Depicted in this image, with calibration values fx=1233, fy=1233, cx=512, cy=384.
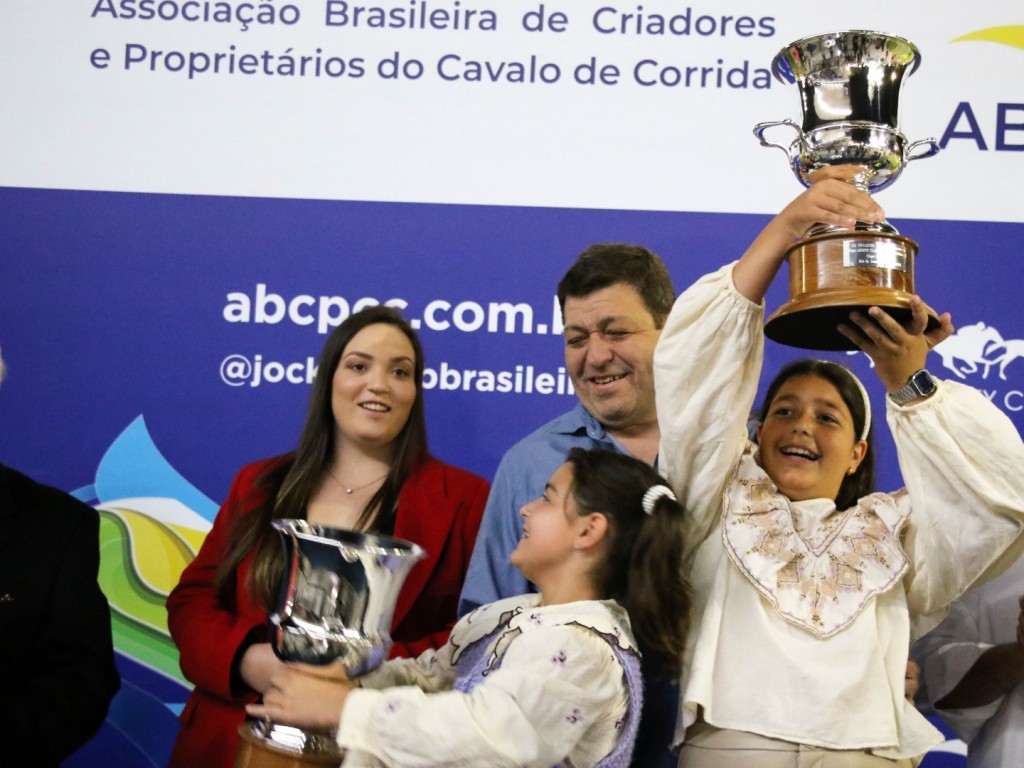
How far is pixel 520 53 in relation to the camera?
3.74m

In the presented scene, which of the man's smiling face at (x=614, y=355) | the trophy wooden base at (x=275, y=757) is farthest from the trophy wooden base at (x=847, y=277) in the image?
the trophy wooden base at (x=275, y=757)

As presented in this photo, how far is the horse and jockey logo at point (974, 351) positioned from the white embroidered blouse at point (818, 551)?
4.16 ft

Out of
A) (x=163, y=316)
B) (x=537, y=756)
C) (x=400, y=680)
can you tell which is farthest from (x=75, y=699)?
(x=163, y=316)

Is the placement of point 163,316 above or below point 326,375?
above

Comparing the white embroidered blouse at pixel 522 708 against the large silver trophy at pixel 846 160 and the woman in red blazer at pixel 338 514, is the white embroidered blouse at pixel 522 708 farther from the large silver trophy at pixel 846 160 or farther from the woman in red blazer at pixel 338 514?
the large silver trophy at pixel 846 160

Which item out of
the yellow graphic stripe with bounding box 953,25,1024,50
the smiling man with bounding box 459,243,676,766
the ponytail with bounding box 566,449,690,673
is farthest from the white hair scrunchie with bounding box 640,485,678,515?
the yellow graphic stripe with bounding box 953,25,1024,50

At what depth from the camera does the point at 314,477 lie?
9.86 feet

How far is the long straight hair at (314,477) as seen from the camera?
2854 mm

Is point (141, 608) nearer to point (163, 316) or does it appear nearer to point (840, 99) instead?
point (163, 316)

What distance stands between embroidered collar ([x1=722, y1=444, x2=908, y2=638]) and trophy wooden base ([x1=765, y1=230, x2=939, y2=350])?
37 cm

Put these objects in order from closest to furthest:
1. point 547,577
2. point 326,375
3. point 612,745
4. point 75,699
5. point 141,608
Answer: point 612,745, point 547,577, point 75,699, point 326,375, point 141,608

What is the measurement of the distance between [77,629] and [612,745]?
4.13 feet

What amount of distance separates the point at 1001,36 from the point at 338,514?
7.83 feet

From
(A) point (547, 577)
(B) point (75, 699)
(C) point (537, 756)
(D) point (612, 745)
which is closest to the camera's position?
(C) point (537, 756)
